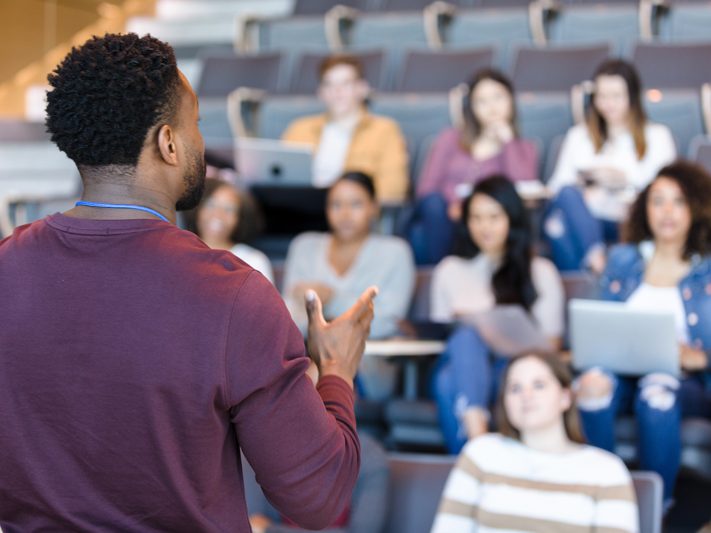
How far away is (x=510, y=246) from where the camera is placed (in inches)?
121

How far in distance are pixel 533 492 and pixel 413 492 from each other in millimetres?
335

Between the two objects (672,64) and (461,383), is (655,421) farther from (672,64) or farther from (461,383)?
(672,64)

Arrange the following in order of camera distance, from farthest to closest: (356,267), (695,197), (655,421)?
(356,267) < (695,197) < (655,421)

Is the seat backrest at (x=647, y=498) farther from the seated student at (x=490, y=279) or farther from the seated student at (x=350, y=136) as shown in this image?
the seated student at (x=350, y=136)

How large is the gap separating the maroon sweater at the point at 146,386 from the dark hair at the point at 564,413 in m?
1.50

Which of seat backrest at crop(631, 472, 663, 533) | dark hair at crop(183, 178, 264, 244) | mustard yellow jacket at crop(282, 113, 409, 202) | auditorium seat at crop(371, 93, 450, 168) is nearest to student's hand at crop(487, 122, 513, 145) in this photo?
mustard yellow jacket at crop(282, 113, 409, 202)

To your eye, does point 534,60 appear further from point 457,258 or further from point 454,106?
point 457,258

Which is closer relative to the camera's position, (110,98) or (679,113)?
(110,98)

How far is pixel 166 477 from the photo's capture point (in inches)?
39.2

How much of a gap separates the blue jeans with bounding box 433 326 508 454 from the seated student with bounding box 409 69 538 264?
0.64 m

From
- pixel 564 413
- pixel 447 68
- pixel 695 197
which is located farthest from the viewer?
pixel 447 68

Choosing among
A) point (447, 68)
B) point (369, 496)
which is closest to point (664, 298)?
point (369, 496)

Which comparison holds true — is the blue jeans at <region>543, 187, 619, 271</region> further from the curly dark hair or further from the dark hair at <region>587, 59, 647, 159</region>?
the curly dark hair

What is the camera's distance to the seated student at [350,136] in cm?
368
